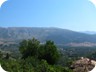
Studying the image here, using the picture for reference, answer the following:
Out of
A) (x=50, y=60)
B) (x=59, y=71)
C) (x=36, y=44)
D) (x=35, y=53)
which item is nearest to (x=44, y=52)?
(x=50, y=60)

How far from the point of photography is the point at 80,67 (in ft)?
77.8

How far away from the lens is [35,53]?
44594mm

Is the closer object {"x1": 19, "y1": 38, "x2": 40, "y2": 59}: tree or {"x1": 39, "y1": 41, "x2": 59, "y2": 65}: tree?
{"x1": 39, "y1": 41, "x2": 59, "y2": 65}: tree

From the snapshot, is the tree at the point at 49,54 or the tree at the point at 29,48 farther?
the tree at the point at 29,48

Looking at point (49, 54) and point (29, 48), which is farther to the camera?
point (29, 48)

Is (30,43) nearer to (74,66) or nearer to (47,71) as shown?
(74,66)

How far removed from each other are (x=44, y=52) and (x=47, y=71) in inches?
846

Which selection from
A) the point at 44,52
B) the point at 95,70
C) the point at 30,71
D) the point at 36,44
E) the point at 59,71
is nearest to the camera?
the point at 95,70

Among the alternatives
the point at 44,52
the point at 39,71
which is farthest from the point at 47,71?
the point at 44,52

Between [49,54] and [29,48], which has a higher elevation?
[29,48]

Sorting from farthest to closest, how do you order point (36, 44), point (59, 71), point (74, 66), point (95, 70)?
point (36, 44)
point (74, 66)
point (59, 71)
point (95, 70)

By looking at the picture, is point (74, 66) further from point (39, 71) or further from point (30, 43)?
point (30, 43)

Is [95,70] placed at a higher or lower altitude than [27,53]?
higher

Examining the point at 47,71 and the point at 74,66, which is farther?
the point at 74,66
